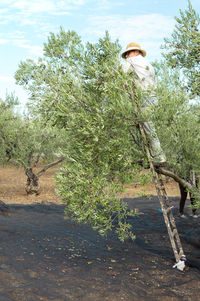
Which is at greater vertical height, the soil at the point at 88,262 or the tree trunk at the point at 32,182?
the tree trunk at the point at 32,182

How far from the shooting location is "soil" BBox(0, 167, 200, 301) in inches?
317

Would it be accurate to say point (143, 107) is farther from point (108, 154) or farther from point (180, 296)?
point (180, 296)

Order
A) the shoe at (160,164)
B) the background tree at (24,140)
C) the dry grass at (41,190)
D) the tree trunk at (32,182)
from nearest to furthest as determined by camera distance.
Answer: the shoe at (160,164) < the background tree at (24,140) < the dry grass at (41,190) < the tree trunk at (32,182)

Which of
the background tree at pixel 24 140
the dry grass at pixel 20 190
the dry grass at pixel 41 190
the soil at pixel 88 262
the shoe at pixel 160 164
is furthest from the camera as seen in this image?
the dry grass at pixel 41 190

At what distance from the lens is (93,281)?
8805 mm

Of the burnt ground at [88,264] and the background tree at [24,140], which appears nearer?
the burnt ground at [88,264]

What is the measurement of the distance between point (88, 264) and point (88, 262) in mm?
211

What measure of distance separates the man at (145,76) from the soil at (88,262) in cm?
166

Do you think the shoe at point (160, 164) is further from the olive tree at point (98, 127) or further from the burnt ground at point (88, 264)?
the burnt ground at point (88, 264)

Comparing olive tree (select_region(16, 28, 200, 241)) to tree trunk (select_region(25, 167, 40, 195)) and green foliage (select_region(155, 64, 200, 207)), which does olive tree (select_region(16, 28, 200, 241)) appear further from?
tree trunk (select_region(25, 167, 40, 195))

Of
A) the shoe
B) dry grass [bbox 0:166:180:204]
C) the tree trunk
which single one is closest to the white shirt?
the shoe

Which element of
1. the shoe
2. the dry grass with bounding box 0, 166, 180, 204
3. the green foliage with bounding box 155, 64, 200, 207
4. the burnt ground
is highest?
the green foliage with bounding box 155, 64, 200, 207

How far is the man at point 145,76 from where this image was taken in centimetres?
760

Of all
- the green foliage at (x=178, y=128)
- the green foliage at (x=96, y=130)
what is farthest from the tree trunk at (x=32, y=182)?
the green foliage at (x=96, y=130)
